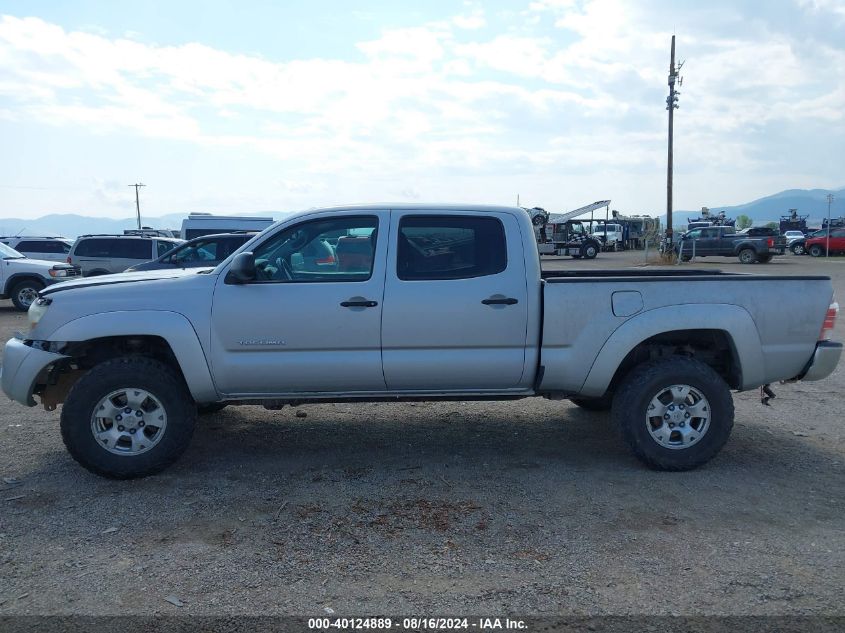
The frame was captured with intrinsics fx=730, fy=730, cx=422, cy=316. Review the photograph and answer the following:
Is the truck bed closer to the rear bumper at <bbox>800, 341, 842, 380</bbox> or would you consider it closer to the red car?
the rear bumper at <bbox>800, 341, 842, 380</bbox>

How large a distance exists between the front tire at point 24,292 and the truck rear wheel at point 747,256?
29.8m

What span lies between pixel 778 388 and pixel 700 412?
11.3 feet

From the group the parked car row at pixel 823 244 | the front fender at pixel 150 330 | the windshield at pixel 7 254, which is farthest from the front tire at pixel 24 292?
the parked car row at pixel 823 244

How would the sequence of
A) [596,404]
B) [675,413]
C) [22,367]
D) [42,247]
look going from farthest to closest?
[42,247], [596,404], [675,413], [22,367]

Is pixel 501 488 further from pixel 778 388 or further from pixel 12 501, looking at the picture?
pixel 778 388

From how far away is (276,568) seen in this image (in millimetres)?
3869

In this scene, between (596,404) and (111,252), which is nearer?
(596,404)

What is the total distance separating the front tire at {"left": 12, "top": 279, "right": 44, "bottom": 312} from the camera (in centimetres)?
1619

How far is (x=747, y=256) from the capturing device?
34156mm

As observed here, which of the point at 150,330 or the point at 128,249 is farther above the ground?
the point at 128,249

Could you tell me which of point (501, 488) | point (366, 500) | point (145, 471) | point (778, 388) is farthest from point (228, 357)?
point (778, 388)

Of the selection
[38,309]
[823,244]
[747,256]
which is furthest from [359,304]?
[823,244]

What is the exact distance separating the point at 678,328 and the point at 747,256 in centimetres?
3200

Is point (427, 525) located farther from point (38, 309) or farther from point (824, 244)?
point (824, 244)
